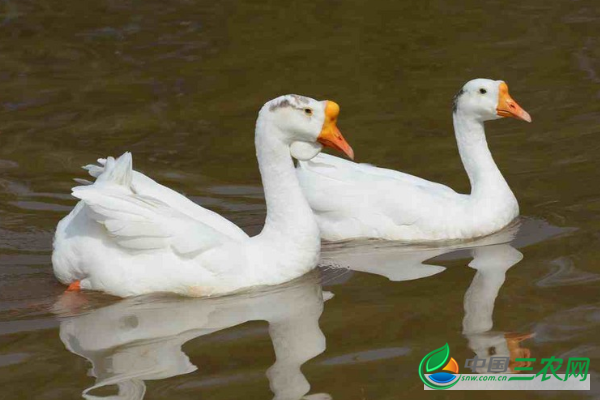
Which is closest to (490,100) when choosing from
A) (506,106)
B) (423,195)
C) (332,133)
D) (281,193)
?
(506,106)

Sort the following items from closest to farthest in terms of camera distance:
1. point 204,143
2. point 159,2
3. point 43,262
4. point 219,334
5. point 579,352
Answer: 1. point 579,352
2. point 219,334
3. point 43,262
4. point 204,143
5. point 159,2

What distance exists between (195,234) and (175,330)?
79 centimetres

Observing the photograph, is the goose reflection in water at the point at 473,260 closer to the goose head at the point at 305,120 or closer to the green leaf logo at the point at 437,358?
the green leaf logo at the point at 437,358

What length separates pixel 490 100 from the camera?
10062 mm

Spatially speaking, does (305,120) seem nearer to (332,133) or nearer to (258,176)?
(332,133)

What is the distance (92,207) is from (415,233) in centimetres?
283

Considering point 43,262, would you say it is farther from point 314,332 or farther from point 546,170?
point 546,170

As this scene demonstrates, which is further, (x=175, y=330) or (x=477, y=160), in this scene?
(x=477, y=160)

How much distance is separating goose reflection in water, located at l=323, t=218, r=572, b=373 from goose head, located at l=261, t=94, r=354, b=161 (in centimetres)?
110

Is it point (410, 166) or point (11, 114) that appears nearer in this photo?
point (410, 166)

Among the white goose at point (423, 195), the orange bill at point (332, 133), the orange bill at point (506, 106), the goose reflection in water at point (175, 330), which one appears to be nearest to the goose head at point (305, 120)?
the orange bill at point (332, 133)

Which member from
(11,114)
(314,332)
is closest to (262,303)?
(314,332)

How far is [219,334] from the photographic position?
7.71 metres

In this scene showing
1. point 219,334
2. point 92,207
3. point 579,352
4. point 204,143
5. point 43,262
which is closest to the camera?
point 579,352
